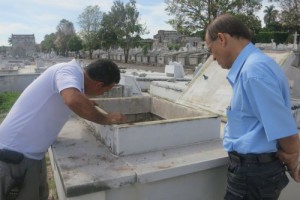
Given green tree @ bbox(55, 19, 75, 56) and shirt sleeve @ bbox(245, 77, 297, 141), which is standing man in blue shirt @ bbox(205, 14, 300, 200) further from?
green tree @ bbox(55, 19, 75, 56)

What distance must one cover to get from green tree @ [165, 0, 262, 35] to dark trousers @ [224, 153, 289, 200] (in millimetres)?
22803

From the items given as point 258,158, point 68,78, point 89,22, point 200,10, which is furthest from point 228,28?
point 89,22

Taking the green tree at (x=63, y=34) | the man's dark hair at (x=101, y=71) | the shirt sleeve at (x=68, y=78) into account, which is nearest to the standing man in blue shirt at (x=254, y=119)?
the man's dark hair at (x=101, y=71)

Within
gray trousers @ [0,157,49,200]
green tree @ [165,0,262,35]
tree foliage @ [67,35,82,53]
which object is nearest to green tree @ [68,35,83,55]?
tree foliage @ [67,35,82,53]

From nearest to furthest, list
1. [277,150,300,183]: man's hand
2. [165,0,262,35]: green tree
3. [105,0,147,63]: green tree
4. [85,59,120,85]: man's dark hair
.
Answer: [277,150,300,183]: man's hand
[85,59,120,85]: man's dark hair
[165,0,262,35]: green tree
[105,0,147,63]: green tree

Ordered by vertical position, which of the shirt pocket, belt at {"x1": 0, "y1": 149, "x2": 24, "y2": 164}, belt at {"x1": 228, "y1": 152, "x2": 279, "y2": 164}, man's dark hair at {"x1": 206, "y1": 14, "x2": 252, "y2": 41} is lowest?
belt at {"x1": 0, "y1": 149, "x2": 24, "y2": 164}

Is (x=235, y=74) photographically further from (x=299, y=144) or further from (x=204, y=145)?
(x=204, y=145)

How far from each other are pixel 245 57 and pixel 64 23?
82138 millimetres

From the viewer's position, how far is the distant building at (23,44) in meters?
58.9

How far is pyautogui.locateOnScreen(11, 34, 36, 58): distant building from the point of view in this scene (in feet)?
193

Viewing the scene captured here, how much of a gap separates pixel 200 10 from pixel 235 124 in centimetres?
2347

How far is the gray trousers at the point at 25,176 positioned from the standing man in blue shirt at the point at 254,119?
1597mm

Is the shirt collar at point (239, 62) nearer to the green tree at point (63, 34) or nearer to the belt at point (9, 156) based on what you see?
the belt at point (9, 156)

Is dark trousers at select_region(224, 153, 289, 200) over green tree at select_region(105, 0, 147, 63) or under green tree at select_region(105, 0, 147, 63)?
under
